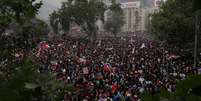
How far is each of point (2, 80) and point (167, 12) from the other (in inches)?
1341

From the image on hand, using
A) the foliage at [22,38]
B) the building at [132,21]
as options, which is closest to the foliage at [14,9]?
the foliage at [22,38]

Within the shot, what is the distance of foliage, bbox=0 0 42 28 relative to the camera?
50.6 ft

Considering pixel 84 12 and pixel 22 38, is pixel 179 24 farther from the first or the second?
pixel 84 12

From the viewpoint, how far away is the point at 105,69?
25641mm

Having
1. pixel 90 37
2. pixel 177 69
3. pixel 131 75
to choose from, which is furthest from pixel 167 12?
pixel 90 37

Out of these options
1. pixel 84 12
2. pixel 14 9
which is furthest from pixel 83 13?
pixel 14 9

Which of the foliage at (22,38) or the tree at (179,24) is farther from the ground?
the foliage at (22,38)

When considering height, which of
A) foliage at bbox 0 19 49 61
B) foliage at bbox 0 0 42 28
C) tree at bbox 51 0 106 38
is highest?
foliage at bbox 0 0 42 28

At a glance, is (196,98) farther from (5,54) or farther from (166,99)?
(5,54)

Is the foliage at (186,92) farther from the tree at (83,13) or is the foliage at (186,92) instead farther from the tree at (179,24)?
the tree at (83,13)

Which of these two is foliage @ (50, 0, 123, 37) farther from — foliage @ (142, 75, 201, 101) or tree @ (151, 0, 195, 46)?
foliage @ (142, 75, 201, 101)

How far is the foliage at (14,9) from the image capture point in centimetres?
1542

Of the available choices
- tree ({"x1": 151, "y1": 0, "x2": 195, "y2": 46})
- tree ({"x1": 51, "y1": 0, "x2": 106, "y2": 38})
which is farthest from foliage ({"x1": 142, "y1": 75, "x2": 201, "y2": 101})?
tree ({"x1": 51, "y1": 0, "x2": 106, "y2": 38})

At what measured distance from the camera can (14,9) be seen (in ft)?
53.5
